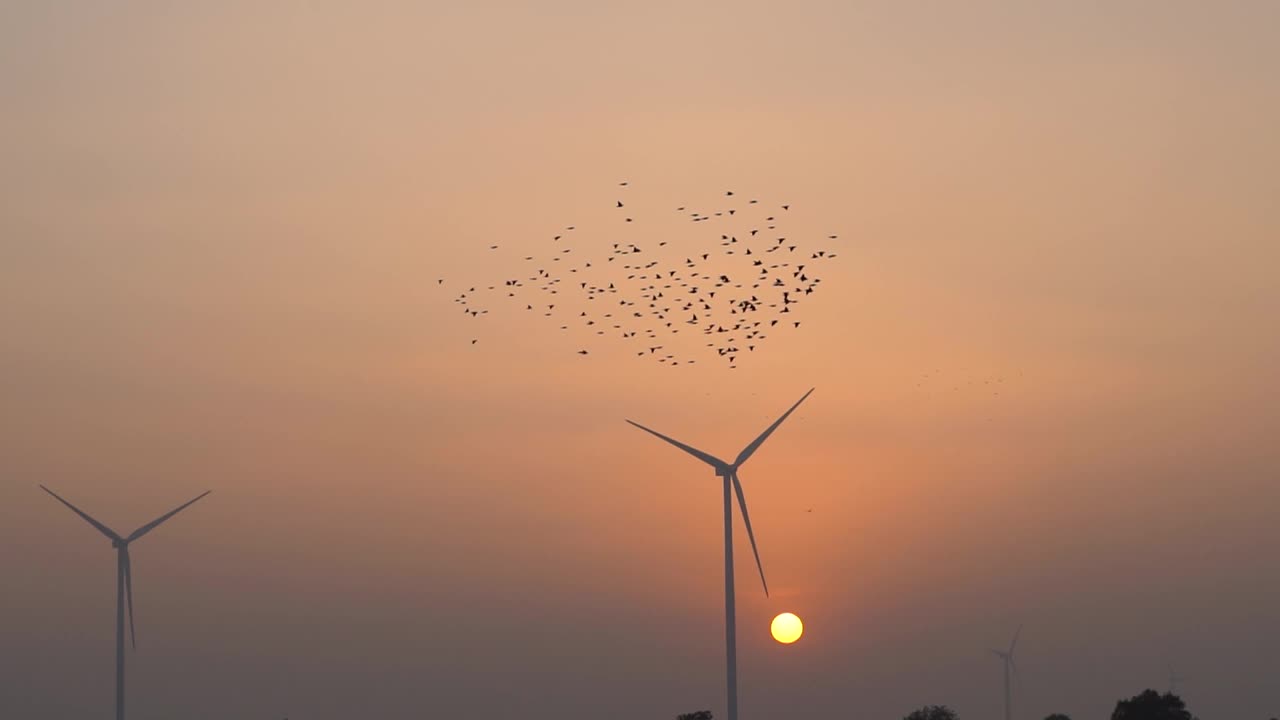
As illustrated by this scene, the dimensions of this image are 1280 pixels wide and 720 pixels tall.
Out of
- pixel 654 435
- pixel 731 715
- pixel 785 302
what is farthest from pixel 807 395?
pixel 785 302

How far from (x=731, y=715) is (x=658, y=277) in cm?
6634

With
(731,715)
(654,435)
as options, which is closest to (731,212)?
(654,435)

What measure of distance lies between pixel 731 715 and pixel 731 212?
6678 cm

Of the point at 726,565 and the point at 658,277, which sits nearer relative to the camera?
the point at 658,277

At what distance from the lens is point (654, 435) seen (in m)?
194

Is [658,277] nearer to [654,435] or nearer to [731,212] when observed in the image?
[731,212]

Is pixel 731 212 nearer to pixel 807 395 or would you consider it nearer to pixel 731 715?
pixel 807 395

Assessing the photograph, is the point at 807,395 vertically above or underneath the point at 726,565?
above

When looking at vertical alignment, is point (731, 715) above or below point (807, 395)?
below

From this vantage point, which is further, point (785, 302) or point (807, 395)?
point (807, 395)

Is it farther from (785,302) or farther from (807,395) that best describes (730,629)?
(785,302)

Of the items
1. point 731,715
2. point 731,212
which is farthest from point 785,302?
point 731,715

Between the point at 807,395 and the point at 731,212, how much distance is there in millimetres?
53523

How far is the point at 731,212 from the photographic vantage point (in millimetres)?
142625
